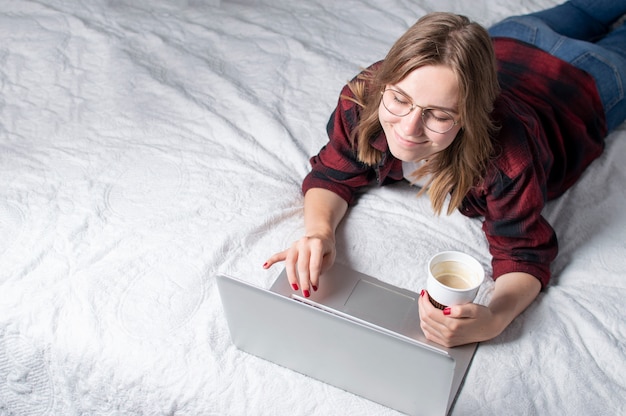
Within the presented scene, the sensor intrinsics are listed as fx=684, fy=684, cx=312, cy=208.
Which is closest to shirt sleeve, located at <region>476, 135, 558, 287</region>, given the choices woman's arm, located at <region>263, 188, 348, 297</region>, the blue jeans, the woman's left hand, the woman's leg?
the woman's left hand

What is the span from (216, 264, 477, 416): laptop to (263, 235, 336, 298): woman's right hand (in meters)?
0.02

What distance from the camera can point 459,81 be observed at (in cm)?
93

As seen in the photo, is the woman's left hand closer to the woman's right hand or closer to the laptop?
the laptop

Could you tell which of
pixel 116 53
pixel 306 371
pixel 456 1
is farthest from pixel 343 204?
pixel 456 1

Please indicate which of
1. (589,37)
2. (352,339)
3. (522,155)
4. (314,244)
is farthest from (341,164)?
(589,37)

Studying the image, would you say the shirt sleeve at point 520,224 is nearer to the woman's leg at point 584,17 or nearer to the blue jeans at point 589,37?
the blue jeans at point 589,37

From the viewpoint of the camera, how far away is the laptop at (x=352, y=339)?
0.87 m

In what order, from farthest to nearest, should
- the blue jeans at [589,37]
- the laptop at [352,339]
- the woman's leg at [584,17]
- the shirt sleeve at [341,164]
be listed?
1. the woman's leg at [584,17]
2. the blue jeans at [589,37]
3. the shirt sleeve at [341,164]
4. the laptop at [352,339]

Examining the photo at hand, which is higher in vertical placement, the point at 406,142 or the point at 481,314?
the point at 406,142

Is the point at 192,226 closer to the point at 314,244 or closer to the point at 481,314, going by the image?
the point at 314,244

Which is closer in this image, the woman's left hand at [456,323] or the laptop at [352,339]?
the laptop at [352,339]

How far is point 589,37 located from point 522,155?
2.48 ft

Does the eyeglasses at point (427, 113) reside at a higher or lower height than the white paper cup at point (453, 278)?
higher

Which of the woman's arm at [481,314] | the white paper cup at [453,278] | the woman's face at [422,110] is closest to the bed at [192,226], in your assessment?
the woman's arm at [481,314]
